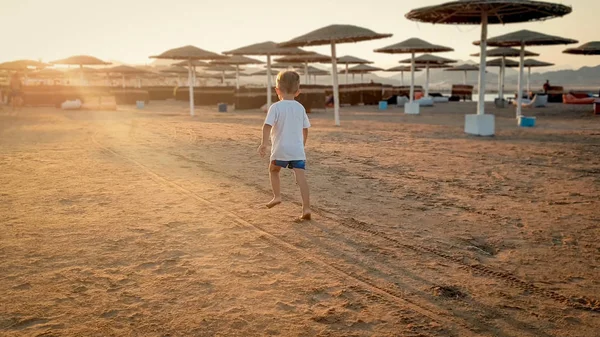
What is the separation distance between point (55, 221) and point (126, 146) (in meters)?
5.30

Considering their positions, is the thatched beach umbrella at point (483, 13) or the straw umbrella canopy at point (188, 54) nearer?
the thatched beach umbrella at point (483, 13)

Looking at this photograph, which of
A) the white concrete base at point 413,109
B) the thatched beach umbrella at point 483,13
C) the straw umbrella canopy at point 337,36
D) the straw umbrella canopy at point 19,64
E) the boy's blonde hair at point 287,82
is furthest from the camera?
the straw umbrella canopy at point 19,64

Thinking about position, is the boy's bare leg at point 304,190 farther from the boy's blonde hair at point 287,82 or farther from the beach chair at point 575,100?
the beach chair at point 575,100

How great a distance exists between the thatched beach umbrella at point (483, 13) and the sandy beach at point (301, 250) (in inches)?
163

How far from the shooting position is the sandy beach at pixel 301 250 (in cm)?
238

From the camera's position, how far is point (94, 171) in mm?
6535

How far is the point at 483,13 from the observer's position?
1101 cm

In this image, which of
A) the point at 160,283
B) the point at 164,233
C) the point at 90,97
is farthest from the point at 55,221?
the point at 90,97

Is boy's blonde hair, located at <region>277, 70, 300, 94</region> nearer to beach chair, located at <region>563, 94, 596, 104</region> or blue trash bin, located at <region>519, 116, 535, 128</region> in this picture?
blue trash bin, located at <region>519, 116, 535, 128</region>

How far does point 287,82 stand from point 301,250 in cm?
154

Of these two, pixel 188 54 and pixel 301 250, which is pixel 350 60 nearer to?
pixel 188 54

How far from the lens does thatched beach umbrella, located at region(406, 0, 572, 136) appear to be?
10312 mm

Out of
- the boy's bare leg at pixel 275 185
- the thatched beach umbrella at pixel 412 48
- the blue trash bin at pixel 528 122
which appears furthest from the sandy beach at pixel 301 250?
the thatched beach umbrella at pixel 412 48

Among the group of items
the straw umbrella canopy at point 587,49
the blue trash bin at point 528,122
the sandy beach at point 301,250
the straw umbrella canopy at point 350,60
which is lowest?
the sandy beach at point 301,250
